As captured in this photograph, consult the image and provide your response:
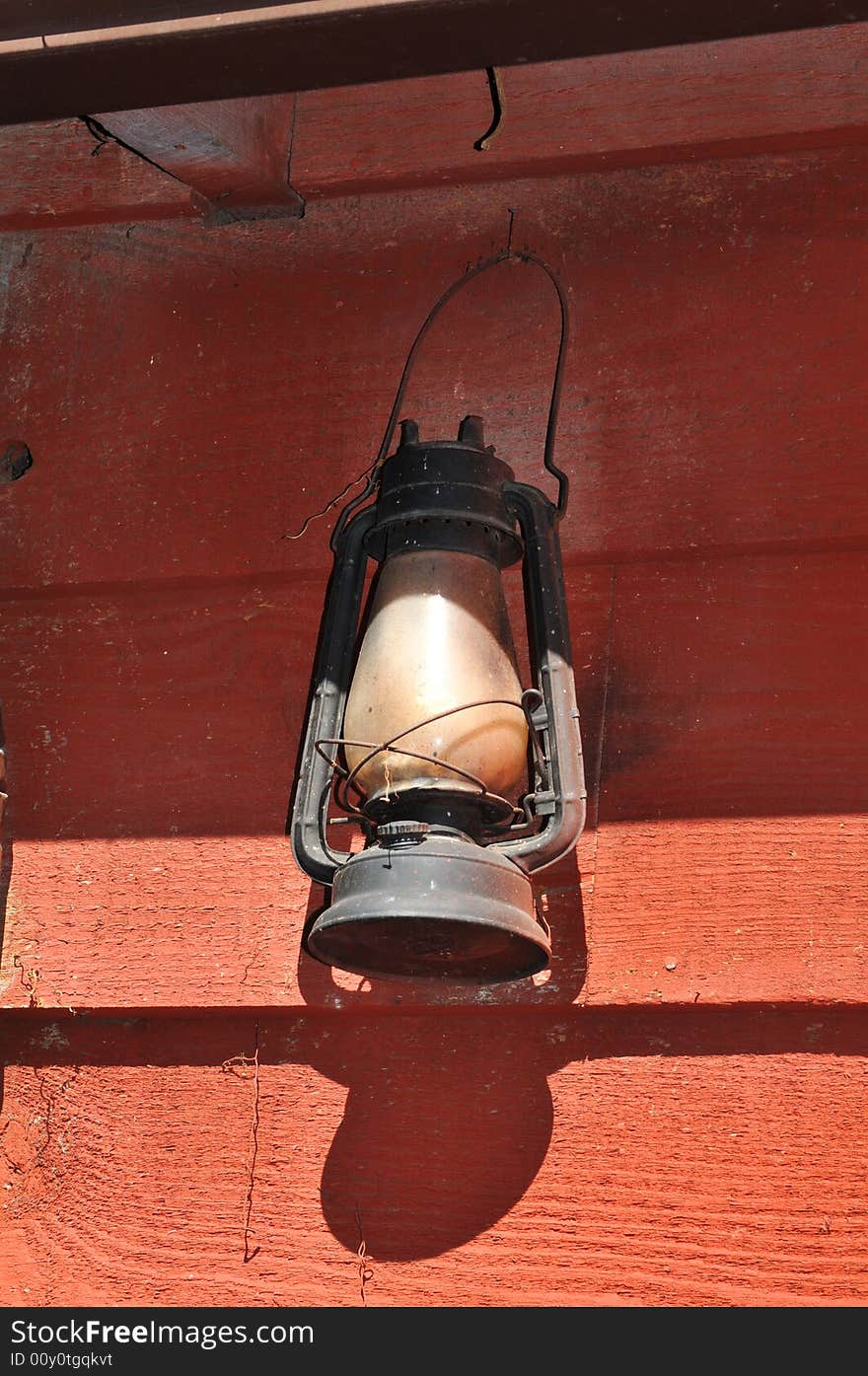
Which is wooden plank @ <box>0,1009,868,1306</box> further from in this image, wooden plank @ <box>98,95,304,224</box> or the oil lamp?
wooden plank @ <box>98,95,304,224</box>

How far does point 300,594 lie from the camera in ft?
4.37

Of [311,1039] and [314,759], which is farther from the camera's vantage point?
[311,1039]

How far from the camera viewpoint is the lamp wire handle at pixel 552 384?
118 centimetres

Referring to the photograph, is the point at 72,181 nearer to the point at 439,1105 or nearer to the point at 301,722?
the point at 301,722

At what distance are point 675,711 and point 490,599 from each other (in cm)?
22

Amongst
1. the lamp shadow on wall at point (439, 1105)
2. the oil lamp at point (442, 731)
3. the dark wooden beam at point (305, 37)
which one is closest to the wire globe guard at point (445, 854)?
the oil lamp at point (442, 731)

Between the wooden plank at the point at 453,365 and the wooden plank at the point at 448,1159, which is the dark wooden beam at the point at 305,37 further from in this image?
the wooden plank at the point at 448,1159

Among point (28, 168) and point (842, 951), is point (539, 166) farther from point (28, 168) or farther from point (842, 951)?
point (842, 951)

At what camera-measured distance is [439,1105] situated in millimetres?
1186

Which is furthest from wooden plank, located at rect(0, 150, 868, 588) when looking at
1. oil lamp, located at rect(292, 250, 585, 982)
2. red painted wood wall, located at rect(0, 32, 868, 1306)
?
oil lamp, located at rect(292, 250, 585, 982)

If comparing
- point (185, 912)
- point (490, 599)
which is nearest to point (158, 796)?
point (185, 912)

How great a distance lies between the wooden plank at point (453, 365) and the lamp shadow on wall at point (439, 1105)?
14.8 inches

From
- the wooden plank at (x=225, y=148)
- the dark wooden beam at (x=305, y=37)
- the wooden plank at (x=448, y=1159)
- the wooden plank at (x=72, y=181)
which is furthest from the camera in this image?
the wooden plank at (x=72, y=181)

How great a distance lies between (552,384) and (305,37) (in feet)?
1.36
